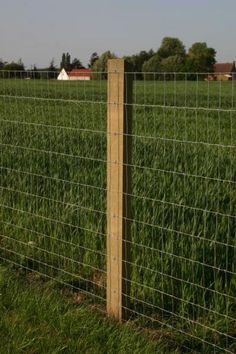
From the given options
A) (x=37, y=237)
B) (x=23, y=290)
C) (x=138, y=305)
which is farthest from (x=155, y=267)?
(x=37, y=237)

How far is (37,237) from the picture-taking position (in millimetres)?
4840

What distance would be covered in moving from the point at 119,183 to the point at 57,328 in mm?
918

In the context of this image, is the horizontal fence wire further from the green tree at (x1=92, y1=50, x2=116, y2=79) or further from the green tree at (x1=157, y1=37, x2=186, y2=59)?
the green tree at (x1=157, y1=37, x2=186, y2=59)

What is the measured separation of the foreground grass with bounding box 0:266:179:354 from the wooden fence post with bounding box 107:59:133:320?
0.69 ft

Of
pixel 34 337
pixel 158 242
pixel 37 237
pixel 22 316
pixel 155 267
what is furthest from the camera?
pixel 37 237

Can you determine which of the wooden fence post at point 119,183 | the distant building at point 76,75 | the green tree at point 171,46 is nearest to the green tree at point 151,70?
the wooden fence post at point 119,183

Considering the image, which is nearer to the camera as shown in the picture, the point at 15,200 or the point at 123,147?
the point at 123,147

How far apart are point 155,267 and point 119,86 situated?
1.26 meters

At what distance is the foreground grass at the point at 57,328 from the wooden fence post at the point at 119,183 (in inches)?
8.3

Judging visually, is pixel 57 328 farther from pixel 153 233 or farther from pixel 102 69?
pixel 102 69

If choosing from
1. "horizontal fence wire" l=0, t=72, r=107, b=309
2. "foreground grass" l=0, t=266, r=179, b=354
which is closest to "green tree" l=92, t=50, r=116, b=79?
"horizontal fence wire" l=0, t=72, r=107, b=309

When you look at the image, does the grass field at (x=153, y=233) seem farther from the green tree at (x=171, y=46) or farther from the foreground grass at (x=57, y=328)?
the green tree at (x=171, y=46)

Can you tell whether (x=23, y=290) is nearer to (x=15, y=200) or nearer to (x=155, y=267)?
(x=155, y=267)

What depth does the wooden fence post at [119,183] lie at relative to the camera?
344 centimetres
